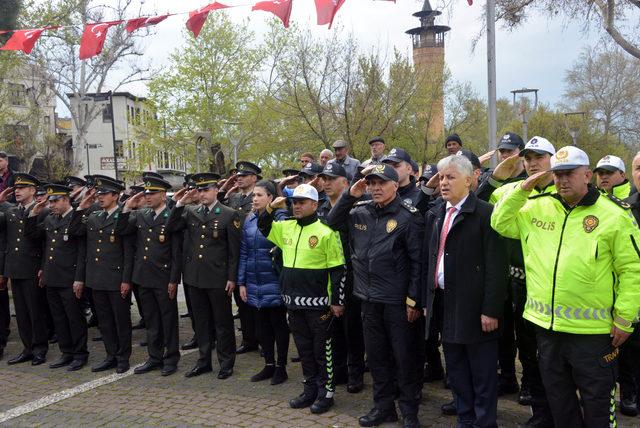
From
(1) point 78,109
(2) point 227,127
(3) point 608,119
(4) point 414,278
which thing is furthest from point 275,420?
(3) point 608,119

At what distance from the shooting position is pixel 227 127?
104 ft

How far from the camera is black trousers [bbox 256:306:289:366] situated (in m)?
6.16

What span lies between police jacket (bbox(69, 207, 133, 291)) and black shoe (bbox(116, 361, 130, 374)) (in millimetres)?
903

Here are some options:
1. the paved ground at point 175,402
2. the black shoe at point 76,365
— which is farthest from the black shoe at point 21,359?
the black shoe at point 76,365

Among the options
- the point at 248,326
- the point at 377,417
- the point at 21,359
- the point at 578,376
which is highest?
the point at 578,376

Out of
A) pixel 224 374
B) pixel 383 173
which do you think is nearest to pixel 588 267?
pixel 383 173

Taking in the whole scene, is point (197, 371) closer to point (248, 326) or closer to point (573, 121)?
point (248, 326)

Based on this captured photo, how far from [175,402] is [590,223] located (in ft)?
13.7

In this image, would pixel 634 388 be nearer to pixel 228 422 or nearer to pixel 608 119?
pixel 228 422

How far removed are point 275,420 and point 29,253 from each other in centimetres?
445

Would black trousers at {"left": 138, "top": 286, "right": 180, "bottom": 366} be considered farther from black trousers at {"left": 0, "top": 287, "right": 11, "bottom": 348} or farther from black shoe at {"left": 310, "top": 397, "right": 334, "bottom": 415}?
black trousers at {"left": 0, "top": 287, "right": 11, "bottom": 348}

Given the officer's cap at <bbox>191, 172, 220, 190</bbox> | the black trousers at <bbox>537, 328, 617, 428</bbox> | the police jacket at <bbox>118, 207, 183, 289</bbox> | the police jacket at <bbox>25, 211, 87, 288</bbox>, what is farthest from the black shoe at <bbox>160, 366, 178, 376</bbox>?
the black trousers at <bbox>537, 328, 617, 428</bbox>

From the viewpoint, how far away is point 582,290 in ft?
11.8

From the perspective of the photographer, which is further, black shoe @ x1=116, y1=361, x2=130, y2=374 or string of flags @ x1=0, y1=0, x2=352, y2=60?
string of flags @ x1=0, y1=0, x2=352, y2=60
